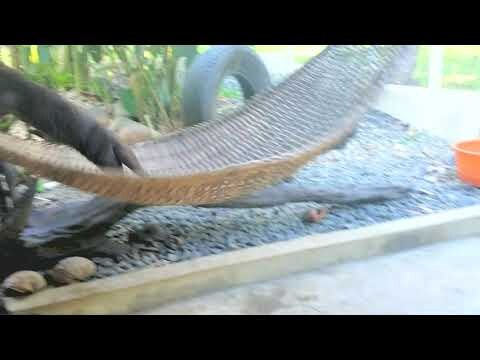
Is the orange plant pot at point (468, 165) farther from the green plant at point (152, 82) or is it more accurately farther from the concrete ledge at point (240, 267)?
the green plant at point (152, 82)

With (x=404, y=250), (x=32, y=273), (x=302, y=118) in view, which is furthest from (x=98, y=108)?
(x=404, y=250)

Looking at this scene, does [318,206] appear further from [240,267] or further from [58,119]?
[58,119]

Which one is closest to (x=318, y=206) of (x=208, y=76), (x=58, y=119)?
(x=208, y=76)

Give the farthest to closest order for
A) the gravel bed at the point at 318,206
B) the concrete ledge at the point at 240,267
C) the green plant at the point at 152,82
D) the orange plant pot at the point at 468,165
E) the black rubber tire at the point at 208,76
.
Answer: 1. the green plant at the point at 152,82
2. the black rubber tire at the point at 208,76
3. the orange plant pot at the point at 468,165
4. the gravel bed at the point at 318,206
5. the concrete ledge at the point at 240,267

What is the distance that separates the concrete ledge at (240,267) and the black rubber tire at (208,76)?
3.13 feet

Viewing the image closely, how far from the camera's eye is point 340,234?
7.27ft

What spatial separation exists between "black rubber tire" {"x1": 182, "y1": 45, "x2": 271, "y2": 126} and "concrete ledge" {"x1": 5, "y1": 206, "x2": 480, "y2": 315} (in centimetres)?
95

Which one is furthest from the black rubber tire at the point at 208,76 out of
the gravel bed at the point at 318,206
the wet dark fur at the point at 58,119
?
the wet dark fur at the point at 58,119

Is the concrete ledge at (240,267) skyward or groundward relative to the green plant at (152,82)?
groundward

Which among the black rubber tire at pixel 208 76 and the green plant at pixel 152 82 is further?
the green plant at pixel 152 82

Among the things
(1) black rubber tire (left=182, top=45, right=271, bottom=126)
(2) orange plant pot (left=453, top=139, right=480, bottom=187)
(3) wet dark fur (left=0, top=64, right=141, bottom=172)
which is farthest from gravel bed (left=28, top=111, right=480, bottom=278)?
(1) black rubber tire (left=182, top=45, right=271, bottom=126)

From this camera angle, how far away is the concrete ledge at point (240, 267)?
1.79 m
